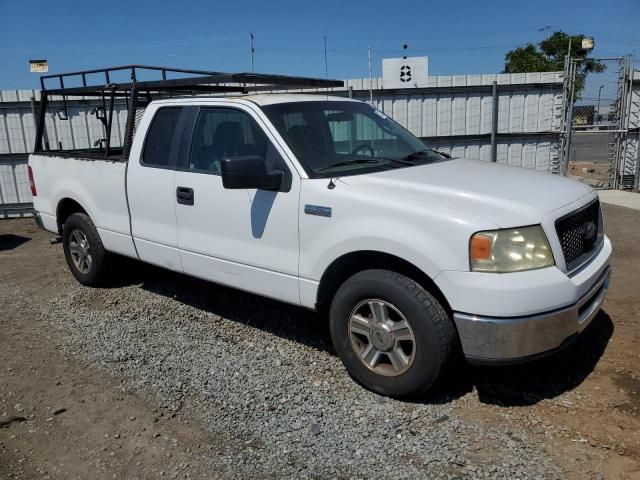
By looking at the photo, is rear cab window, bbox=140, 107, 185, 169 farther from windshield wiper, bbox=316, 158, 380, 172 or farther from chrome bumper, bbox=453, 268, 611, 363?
chrome bumper, bbox=453, 268, 611, 363

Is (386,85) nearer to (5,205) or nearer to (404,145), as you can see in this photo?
(404,145)

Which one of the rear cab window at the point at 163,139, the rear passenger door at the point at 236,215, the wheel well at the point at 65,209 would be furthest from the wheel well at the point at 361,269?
the wheel well at the point at 65,209

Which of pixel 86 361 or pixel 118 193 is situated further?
pixel 118 193

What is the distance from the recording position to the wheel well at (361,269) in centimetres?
339

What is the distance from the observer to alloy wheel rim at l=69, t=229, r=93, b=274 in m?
5.86

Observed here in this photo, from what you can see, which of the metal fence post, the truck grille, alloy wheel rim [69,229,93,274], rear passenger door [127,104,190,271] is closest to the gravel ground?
alloy wheel rim [69,229,93,274]

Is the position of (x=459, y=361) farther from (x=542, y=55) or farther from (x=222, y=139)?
(x=542, y=55)

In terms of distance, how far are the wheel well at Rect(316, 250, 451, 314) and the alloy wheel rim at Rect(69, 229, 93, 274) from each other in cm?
309

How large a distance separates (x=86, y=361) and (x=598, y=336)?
4017 mm

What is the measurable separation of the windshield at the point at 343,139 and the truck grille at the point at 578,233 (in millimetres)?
1191

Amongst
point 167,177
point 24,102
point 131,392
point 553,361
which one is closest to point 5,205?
point 24,102

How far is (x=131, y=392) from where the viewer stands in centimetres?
382

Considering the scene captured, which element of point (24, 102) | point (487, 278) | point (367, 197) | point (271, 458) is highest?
point (24, 102)

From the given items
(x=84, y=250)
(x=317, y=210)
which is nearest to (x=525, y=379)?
(x=317, y=210)
